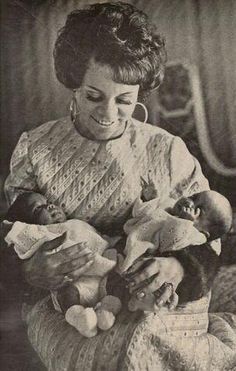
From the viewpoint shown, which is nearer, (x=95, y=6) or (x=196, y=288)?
(x=196, y=288)

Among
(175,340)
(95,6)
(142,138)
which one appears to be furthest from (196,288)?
(95,6)

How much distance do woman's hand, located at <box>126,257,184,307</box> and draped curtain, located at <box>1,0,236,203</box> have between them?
0.33 meters

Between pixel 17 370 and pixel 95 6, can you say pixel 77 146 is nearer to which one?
pixel 95 6

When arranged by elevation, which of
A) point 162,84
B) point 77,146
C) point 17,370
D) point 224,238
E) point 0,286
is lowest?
point 17,370

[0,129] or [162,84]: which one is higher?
[162,84]

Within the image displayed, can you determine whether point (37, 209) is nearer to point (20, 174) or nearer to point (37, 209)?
point (37, 209)

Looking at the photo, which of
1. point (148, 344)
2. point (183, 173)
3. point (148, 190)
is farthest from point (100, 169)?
point (148, 344)

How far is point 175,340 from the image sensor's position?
2227 millimetres

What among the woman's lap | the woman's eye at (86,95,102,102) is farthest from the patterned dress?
the woman's eye at (86,95,102,102)

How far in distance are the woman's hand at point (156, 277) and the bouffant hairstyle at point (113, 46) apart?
1.98 feet

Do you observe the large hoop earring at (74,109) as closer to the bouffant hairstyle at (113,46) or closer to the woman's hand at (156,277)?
the bouffant hairstyle at (113,46)

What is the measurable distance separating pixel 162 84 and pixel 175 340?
896 mm

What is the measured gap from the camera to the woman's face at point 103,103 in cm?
241

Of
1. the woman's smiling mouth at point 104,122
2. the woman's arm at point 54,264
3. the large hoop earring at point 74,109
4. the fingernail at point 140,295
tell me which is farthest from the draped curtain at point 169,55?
the fingernail at point 140,295
